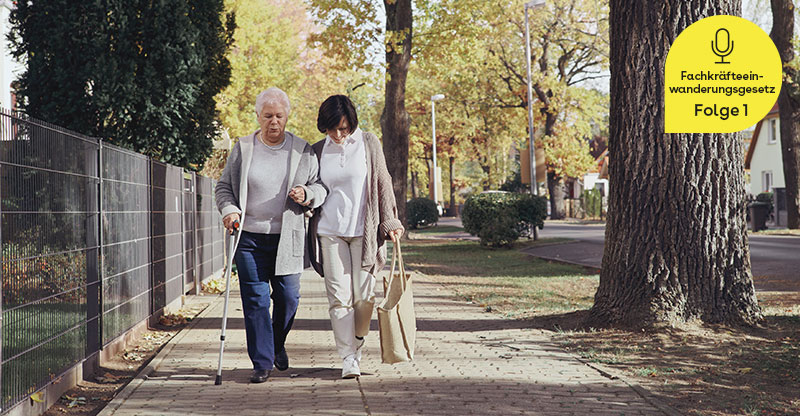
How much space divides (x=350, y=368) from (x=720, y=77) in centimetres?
404

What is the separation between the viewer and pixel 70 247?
5992 mm

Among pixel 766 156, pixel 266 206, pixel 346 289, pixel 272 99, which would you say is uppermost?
pixel 766 156

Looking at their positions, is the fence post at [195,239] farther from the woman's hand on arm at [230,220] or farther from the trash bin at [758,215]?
the trash bin at [758,215]

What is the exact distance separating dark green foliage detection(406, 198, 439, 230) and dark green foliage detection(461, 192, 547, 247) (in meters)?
18.6

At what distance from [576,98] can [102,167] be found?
39413mm

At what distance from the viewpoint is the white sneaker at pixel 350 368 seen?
6062mm

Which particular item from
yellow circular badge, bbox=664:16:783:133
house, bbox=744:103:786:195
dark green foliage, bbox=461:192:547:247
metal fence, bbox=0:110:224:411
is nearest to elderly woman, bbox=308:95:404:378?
metal fence, bbox=0:110:224:411

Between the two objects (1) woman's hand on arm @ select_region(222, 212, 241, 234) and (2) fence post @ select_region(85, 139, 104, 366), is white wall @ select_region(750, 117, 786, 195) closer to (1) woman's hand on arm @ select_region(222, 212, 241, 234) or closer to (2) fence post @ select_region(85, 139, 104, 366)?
(2) fence post @ select_region(85, 139, 104, 366)

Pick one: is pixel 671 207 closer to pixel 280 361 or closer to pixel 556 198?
pixel 280 361

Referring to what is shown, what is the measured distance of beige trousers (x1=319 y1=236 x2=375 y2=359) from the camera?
6.12 m

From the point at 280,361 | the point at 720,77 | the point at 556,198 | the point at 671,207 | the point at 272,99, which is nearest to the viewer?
the point at 272,99

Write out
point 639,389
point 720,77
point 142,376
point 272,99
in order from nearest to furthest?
point 639,389 < point 272,99 < point 142,376 < point 720,77

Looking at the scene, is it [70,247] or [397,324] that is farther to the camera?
[70,247]

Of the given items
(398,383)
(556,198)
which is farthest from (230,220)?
(556,198)
